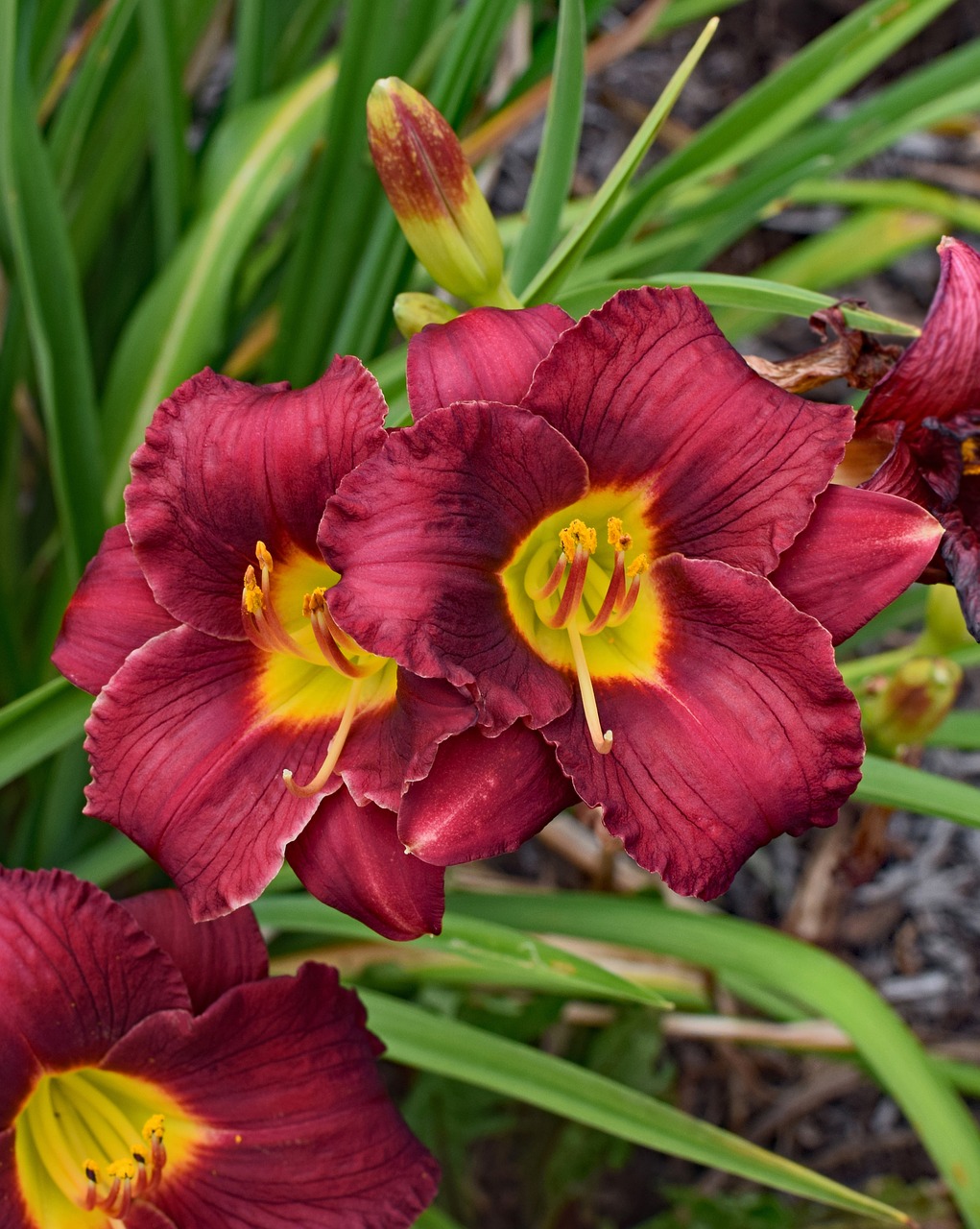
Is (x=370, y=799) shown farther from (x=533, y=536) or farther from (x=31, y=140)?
(x=31, y=140)

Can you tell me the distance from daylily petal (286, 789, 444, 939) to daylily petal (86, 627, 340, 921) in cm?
2

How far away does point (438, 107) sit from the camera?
1.17 meters

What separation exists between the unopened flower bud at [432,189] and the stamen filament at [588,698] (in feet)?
1.04

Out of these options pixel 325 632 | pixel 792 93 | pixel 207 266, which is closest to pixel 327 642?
pixel 325 632

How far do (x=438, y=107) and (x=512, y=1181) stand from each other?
1459 millimetres

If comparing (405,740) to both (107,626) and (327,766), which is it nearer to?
(327,766)

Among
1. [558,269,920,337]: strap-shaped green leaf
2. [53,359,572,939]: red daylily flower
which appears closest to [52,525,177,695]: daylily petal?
[53,359,572,939]: red daylily flower

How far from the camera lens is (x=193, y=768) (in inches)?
32.6

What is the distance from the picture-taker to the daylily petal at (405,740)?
2.43 ft

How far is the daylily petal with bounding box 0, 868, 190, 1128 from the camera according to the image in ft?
2.69

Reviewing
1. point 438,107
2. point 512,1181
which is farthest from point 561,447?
point 512,1181

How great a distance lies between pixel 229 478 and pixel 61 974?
0.37 metres

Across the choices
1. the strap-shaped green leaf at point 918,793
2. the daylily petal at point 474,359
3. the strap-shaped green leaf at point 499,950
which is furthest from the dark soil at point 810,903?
the daylily petal at point 474,359

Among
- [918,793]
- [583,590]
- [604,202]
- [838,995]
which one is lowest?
[838,995]
